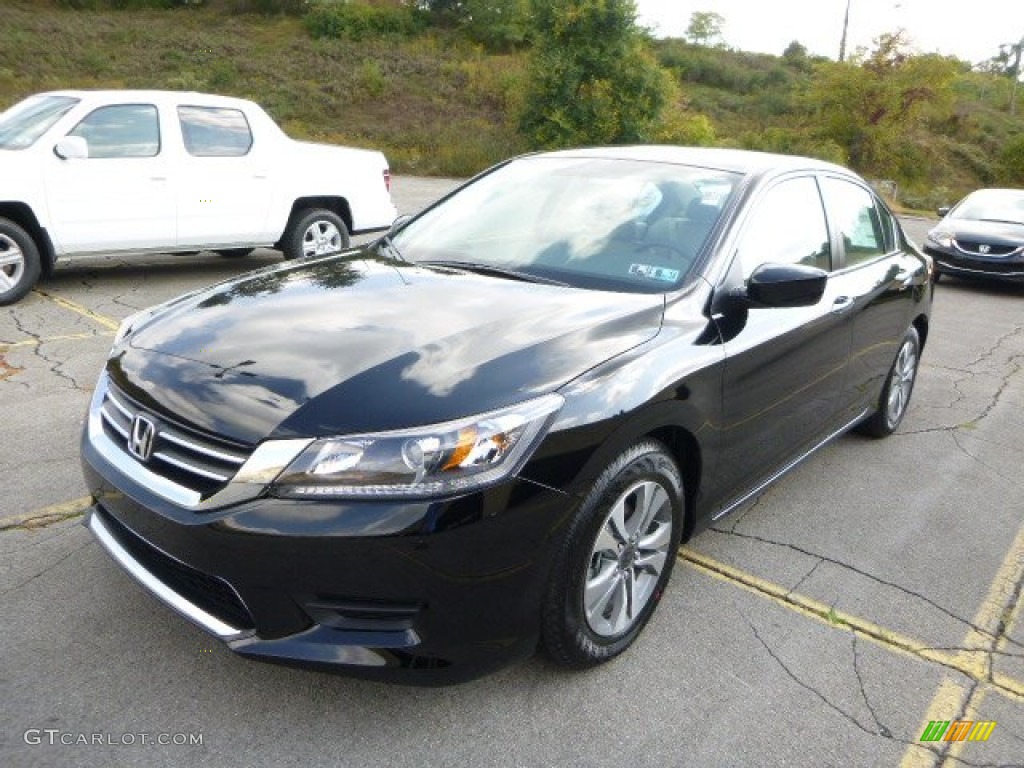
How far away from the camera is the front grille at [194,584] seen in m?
2.21

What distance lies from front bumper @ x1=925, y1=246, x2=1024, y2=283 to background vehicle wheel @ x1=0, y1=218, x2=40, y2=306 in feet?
35.7

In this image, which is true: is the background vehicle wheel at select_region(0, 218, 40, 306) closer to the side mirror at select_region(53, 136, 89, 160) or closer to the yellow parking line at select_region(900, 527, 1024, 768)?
the side mirror at select_region(53, 136, 89, 160)

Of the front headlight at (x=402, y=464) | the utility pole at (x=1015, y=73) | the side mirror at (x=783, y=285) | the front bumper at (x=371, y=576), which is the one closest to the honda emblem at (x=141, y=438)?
the front bumper at (x=371, y=576)

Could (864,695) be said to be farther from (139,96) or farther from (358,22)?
(358,22)

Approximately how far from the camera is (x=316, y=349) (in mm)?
2459

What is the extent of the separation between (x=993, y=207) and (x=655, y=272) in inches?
446

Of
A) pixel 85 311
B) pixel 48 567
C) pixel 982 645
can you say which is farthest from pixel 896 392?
pixel 85 311

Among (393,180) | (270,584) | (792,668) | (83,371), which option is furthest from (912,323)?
(393,180)

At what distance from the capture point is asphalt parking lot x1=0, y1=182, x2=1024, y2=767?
230 cm

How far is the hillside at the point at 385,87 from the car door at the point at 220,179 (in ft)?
53.4

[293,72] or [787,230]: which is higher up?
[293,72]

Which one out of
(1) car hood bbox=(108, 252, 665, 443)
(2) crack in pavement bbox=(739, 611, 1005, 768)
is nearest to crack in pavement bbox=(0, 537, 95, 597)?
(1) car hood bbox=(108, 252, 665, 443)

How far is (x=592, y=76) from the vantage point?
77.2 feet

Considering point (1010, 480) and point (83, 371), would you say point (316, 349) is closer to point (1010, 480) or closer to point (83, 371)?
point (83, 371)
